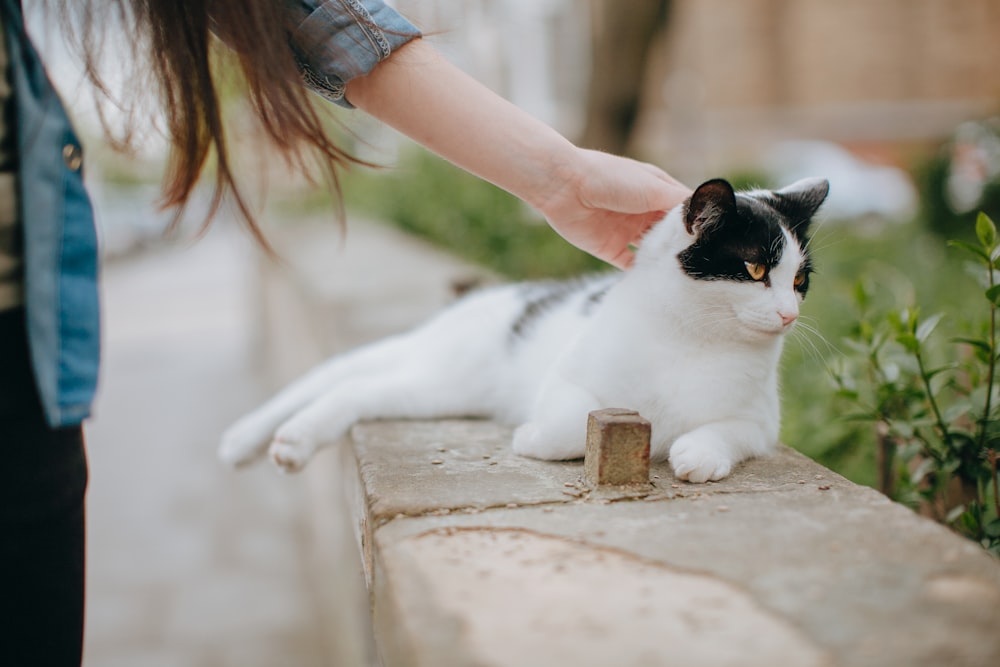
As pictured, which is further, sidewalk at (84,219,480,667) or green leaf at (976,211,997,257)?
sidewalk at (84,219,480,667)

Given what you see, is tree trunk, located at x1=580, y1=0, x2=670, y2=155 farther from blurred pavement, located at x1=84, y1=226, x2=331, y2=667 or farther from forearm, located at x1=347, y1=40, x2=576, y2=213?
forearm, located at x1=347, y1=40, x2=576, y2=213

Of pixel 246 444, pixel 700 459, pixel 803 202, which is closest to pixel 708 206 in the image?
pixel 803 202

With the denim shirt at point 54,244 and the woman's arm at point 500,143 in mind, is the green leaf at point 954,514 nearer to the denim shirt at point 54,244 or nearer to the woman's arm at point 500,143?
the woman's arm at point 500,143

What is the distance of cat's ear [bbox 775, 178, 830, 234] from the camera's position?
68.2 inches

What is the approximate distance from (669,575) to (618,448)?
1.13 ft

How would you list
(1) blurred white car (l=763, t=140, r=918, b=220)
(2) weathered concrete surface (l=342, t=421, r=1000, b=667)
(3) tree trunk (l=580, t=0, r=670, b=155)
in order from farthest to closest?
(1) blurred white car (l=763, t=140, r=918, b=220) < (3) tree trunk (l=580, t=0, r=670, b=155) < (2) weathered concrete surface (l=342, t=421, r=1000, b=667)

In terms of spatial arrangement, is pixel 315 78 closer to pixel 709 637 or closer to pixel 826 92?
pixel 709 637

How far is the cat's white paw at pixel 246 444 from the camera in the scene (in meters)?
2.19

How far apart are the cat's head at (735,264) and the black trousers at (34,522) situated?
110cm

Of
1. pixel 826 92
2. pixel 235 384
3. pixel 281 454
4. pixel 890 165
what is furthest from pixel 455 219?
pixel 890 165

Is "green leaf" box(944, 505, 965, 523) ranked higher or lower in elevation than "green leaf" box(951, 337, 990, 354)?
lower

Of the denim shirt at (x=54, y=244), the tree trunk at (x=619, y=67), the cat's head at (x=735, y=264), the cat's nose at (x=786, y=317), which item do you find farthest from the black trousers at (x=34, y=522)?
the tree trunk at (x=619, y=67)

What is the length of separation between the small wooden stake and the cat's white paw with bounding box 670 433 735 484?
2.9 inches

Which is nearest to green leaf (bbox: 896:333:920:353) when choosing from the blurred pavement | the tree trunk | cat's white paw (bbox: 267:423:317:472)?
cat's white paw (bbox: 267:423:317:472)
